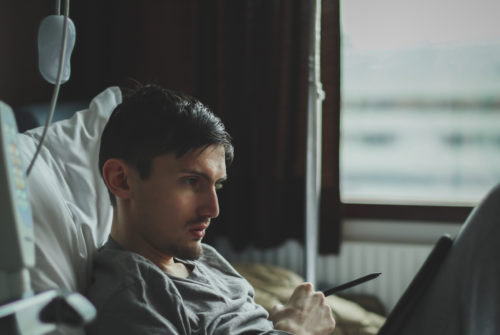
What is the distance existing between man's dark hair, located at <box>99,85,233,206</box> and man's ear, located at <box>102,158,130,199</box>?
15mm

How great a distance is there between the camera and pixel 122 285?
827 mm

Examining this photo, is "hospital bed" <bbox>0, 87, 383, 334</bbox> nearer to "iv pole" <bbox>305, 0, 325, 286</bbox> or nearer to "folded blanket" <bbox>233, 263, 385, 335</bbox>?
"iv pole" <bbox>305, 0, 325, 286</bbox>

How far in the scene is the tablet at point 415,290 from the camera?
0.90 m

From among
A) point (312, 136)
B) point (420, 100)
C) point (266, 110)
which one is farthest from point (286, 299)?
point (420, 100)

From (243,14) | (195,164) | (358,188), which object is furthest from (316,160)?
(243,14)

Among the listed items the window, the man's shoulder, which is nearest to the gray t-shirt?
the man's shoulder

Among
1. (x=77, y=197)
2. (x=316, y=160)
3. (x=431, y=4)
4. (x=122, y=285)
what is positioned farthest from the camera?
(x=431, y=4)

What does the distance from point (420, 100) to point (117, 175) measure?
168 centimetres

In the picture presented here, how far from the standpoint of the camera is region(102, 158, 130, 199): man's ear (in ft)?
3.18

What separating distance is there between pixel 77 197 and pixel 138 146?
0.26 m

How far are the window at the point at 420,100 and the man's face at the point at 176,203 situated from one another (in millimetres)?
1460

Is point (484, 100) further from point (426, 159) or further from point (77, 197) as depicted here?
point (77, 197)

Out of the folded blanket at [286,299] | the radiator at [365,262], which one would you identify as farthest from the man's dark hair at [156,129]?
the radiator at [365,262]

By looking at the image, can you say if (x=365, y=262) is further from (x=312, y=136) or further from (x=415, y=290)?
(x=415, y=290)
